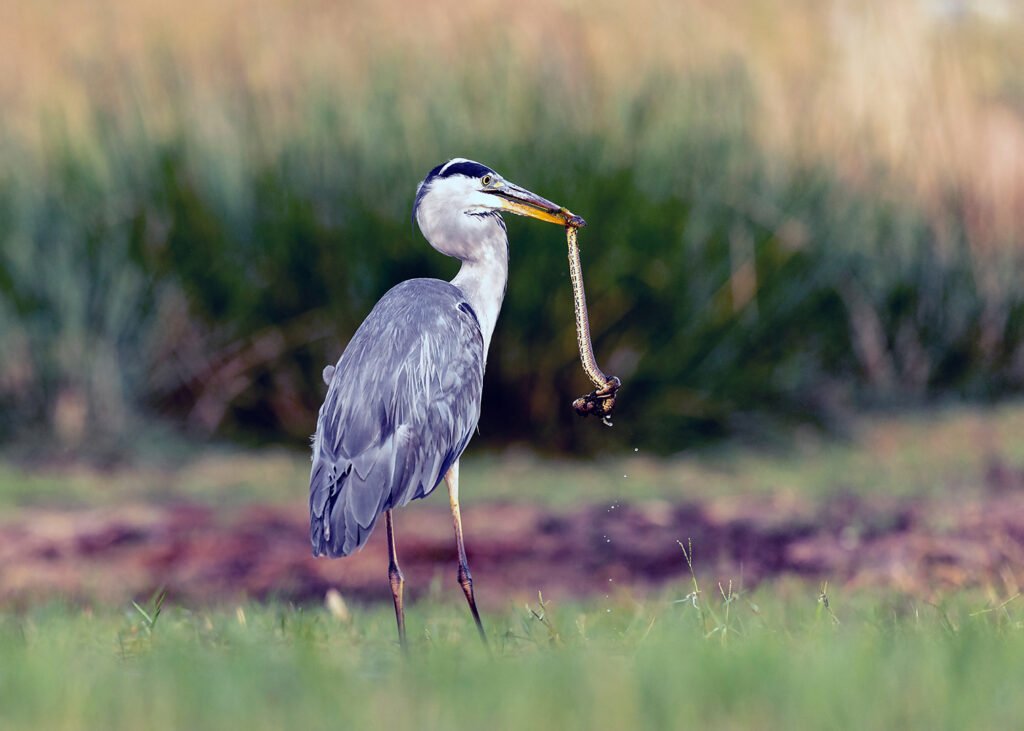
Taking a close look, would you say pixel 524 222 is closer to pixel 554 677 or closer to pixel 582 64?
pixel 582 64

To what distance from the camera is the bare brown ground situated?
24.2 feet

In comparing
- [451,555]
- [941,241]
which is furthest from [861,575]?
[941,241]

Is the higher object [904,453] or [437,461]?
[437,461]

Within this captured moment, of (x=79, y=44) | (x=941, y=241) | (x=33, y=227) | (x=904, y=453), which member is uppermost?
(x=79, y=44)

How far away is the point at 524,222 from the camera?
9570mm

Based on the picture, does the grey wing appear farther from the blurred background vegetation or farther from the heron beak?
the blurred background vegetation

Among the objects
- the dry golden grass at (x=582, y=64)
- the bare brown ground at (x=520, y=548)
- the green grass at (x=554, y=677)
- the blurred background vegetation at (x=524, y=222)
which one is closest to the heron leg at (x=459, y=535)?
the green grass at (x=554, y=677)

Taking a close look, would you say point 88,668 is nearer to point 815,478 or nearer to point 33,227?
point 815,478

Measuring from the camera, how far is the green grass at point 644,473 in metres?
9.09

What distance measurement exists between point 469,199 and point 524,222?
465 centimetres

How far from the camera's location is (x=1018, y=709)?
10.9 ft

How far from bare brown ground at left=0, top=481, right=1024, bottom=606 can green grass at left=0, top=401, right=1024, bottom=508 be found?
1.17ft

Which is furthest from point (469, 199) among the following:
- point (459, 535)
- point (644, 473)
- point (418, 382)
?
point (644, 473)

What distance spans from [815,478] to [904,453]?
96 cm
